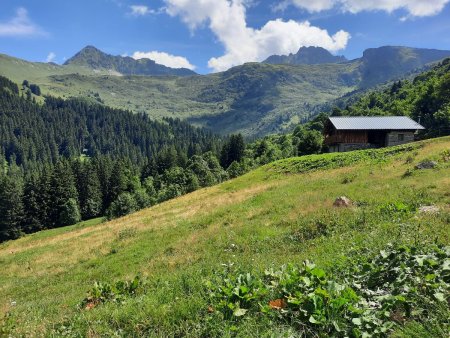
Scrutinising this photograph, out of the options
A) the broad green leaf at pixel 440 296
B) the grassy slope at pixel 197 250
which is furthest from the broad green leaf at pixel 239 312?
the broad green leaf at pixel 440 296

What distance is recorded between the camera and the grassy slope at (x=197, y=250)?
696 cm

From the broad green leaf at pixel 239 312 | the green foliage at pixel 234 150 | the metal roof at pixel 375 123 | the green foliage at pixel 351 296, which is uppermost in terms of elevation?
the metal roof at pixel 375 123

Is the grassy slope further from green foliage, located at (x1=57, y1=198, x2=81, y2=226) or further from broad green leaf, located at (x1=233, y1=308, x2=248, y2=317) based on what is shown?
green foliage, located at (x1=57, y1=198, x2=81, y2=226)

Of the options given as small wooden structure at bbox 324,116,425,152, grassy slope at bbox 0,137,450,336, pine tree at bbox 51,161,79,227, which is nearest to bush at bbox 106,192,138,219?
pine tree at bbox 51,161,79,227

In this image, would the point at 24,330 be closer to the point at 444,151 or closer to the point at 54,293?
the point at 54,293

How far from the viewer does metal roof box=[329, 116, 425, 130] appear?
2275 inches

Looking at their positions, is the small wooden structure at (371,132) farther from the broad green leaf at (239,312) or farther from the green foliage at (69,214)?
the green foliage at (69,214)

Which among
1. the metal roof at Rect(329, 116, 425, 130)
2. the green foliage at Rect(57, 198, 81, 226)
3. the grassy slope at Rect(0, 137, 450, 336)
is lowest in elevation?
the green foliage at Rect(57, 198, 81, 226)

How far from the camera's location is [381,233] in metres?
11.0

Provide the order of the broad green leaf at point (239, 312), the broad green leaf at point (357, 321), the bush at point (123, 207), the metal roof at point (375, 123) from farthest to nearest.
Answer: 1. the bush at point (123, 207)
2. the metal roof at point (375, 123)
3. the broad green leaf at point (239, 312)
4. the broad green leaf at point (357, 321)

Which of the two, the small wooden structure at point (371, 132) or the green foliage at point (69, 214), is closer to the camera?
the small wooden structure at point (371, 132)

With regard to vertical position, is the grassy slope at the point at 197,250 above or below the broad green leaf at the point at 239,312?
below

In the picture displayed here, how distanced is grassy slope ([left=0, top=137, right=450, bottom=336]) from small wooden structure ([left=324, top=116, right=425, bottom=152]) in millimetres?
27232

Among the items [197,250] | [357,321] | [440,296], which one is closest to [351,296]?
[357,321]
